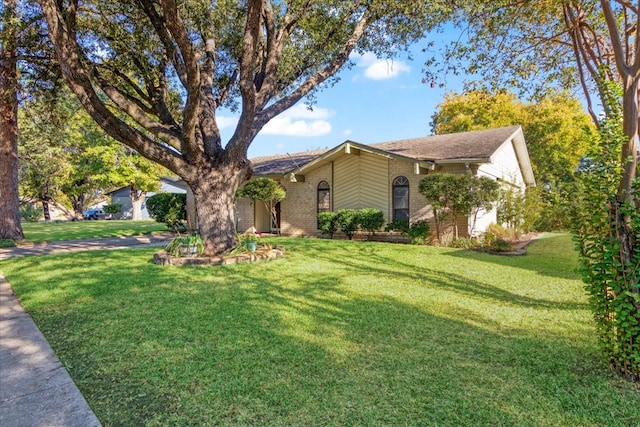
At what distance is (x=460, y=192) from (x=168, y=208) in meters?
13.9

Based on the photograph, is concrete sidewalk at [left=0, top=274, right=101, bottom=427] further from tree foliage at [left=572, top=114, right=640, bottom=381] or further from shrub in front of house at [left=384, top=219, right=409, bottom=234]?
shrub in front of house at [left=384, top=219, right=409, bottom=234]

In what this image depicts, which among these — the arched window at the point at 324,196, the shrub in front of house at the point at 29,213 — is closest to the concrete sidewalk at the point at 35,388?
the arched window at the point at 324,196

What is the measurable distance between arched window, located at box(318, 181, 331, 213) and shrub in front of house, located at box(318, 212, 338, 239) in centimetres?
84

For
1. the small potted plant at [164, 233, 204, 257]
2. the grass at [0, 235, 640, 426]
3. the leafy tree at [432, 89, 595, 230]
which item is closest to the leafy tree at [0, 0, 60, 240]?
the small potted plant at [164, 233, 204, 257]

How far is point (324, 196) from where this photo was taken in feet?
55.8

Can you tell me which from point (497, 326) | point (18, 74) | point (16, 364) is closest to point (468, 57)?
point (497, 326)

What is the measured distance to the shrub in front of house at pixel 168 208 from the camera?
18062 mm

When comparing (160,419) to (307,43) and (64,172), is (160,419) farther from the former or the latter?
(64,172)

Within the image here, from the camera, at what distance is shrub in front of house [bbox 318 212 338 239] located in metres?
15.6

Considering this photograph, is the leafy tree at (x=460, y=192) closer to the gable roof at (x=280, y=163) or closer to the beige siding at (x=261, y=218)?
the gable roof at (x=280, y=163)

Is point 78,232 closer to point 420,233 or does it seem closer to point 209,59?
point 209,59

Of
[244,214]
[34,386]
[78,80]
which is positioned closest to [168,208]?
[244,214]

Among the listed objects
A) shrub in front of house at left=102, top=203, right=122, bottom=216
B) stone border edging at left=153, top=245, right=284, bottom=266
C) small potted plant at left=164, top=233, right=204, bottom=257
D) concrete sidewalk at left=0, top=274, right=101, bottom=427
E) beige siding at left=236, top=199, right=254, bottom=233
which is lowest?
concrete sidewalk at left=0, top=274, right=101, bottom=427

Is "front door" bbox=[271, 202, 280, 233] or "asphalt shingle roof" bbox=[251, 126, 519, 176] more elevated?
"asphalt shingle roof" bbox=[251, 126, 519, 176]
